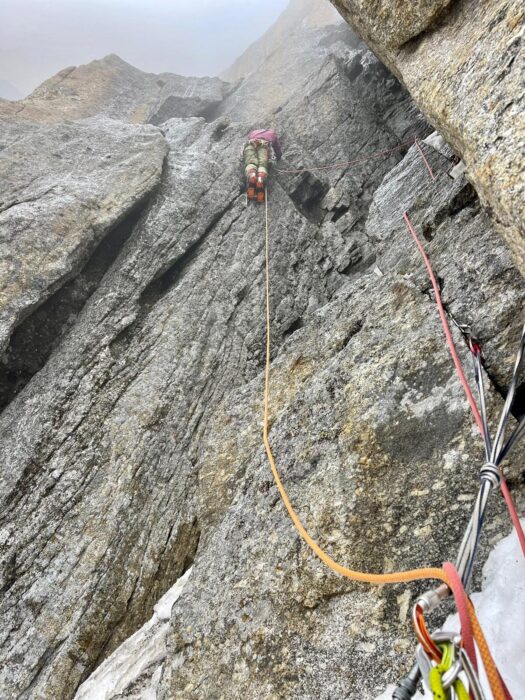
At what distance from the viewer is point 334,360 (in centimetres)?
641

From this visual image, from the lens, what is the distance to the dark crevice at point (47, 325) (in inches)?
383

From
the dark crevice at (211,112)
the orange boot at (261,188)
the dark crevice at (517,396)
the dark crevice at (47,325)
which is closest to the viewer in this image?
the dark crevice at (517,396)

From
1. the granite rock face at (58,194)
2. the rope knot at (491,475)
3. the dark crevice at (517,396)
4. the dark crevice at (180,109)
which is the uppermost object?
the dark crevice at (180,109)

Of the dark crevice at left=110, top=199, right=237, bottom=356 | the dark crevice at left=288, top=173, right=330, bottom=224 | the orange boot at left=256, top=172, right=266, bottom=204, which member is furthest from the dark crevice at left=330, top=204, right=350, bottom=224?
the dark crevice at left=110, top=199, right=237, bottom=356

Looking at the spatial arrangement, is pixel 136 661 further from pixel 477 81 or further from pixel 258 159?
pixel 258 159

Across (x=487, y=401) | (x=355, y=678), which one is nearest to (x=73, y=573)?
(x=355, y=678)

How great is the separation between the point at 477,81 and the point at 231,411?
6.57 metres

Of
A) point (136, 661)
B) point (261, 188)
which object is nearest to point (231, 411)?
point (136, 661)

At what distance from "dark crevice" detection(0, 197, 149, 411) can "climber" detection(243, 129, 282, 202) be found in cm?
464

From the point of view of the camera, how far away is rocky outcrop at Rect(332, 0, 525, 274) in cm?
340

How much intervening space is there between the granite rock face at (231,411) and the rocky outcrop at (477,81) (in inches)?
59.9

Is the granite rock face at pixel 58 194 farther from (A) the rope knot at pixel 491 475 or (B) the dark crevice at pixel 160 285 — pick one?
(A) the rope knot at pixel 491 475

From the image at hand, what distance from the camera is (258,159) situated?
1482 cm

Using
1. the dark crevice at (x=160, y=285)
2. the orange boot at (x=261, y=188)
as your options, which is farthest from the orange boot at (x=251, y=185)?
the dark crevice at (x=160, y=285)
